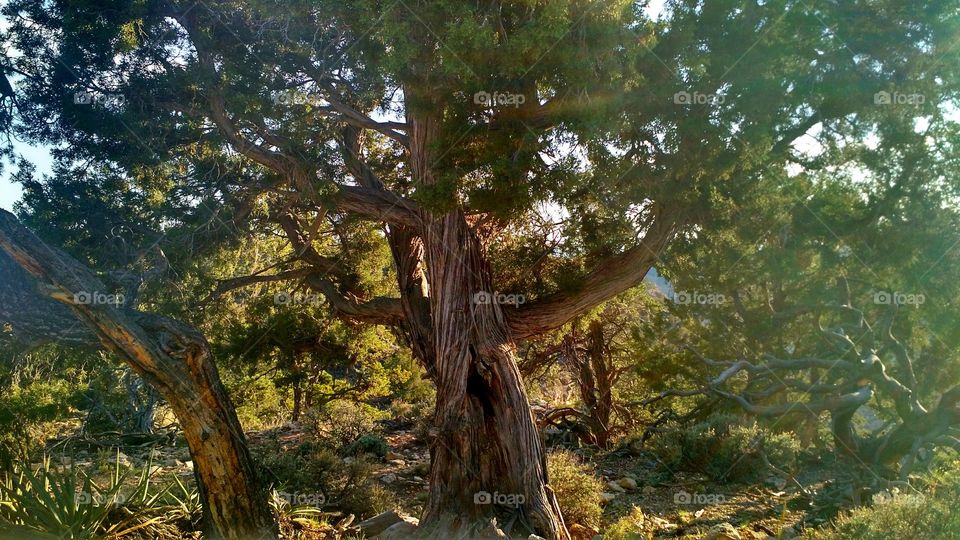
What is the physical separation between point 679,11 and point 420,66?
318 cm

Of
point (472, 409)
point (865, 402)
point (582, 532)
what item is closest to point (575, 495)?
point (582, 532)

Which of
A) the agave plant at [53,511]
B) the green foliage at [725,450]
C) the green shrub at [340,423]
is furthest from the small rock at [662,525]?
the green shrub at [340,423]

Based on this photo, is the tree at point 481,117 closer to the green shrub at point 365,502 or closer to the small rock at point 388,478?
the green shrub at point 365,502

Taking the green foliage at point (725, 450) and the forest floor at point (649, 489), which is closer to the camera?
the forest floor at point (649, 489)

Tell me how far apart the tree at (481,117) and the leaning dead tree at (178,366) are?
1909mm

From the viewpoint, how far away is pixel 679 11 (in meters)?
8.05

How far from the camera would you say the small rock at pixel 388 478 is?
1112cm

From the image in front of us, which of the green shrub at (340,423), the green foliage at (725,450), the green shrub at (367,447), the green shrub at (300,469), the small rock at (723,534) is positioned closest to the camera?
the small rock at (723,534)

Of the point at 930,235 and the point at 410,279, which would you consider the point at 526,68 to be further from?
the point at 930,235

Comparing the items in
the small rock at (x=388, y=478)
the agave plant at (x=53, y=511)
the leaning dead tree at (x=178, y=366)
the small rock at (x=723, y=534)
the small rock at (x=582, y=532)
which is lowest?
the small rock at (x=582, y=532)

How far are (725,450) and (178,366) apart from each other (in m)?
7.78

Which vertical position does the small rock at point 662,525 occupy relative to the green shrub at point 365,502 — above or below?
below

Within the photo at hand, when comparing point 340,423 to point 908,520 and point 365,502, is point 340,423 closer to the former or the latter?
point 365,502

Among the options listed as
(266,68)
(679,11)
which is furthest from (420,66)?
(679,11)
